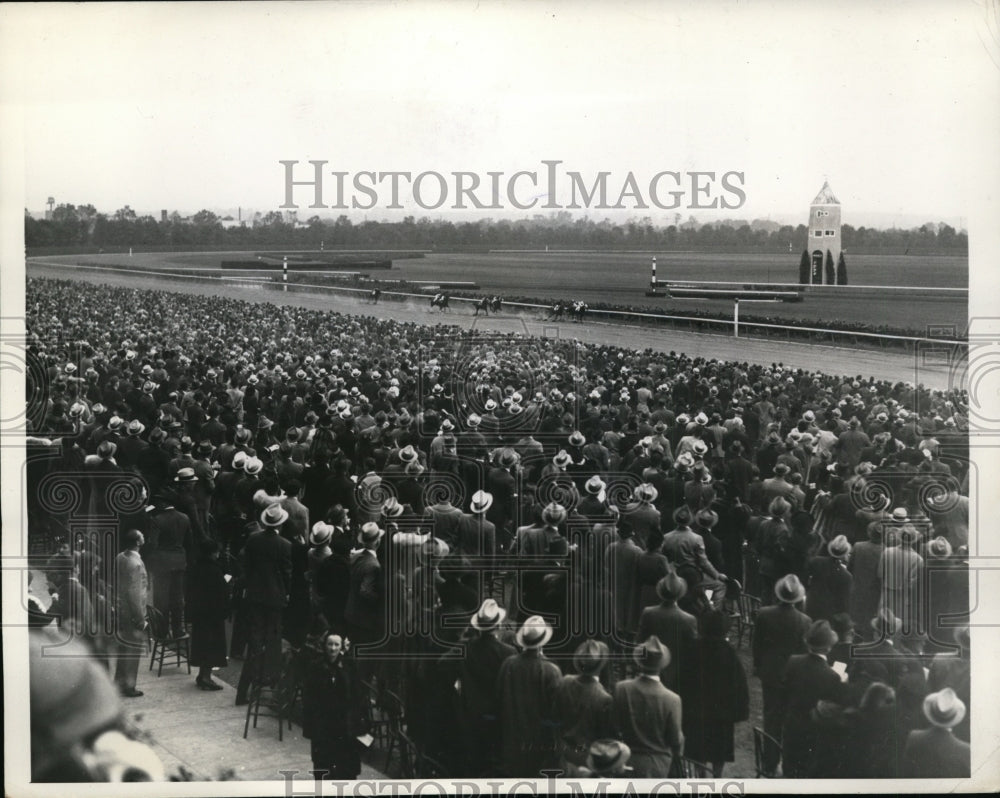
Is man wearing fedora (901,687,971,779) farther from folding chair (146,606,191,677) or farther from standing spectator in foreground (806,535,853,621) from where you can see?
folding chair (146,606,191,677)

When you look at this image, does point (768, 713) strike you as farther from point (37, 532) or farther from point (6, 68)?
point (6, 68)

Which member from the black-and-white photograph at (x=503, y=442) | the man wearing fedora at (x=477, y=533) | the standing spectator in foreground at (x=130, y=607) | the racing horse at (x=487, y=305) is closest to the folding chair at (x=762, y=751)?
the black-and-white photograph at (x=503, y=442)

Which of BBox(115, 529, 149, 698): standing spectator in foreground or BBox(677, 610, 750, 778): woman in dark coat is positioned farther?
BBox(115, 529, 149, 698): standing spectator in foreground

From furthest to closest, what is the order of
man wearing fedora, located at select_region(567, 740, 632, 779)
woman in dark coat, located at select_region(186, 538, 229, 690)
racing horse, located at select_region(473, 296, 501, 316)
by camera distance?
1. racing horse, located at select_region(473, 296, 501, 316)
2. woman in dark coat, located at select_region(186, 538, 229, 690)
3. man wearing fedora, located at select_region(567, 740, 632, 779)

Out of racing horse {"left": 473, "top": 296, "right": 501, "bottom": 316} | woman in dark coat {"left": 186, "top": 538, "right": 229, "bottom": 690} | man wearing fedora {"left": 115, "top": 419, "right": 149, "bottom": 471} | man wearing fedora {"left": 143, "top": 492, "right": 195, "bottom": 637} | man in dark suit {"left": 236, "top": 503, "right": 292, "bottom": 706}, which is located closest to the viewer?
man in dark suit {"left": 236, "top": 503, "right": 292, "bottom": 706}

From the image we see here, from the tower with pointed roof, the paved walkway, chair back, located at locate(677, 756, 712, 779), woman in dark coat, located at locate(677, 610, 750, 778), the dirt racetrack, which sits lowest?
chair back, located at locate(677, 756, 712, 779)

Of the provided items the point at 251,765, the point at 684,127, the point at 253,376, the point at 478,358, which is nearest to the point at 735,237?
the point at 684,127

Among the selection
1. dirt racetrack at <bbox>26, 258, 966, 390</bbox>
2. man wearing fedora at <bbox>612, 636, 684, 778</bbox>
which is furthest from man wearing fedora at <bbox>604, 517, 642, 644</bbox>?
dirt racetrack at <bbox>26, 258, 966, 390</bbox>

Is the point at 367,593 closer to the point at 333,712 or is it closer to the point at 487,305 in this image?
the point at 333,712
